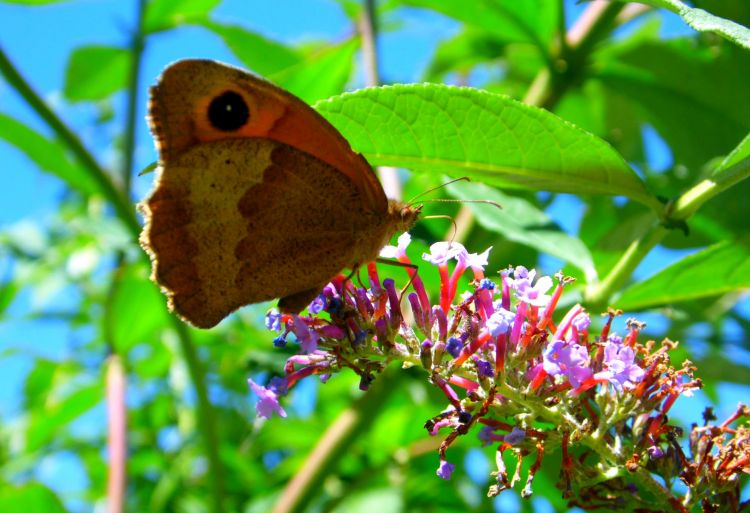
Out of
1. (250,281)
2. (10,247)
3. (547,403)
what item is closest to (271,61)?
(10,247)

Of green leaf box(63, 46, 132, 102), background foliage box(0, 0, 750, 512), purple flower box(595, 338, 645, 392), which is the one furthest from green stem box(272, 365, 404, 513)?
green leaf box(63, 46, 132, 102)

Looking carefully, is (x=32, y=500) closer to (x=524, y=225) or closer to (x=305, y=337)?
(x=305, y=337)

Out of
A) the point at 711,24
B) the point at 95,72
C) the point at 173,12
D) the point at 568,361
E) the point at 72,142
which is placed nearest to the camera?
the point at 711,24

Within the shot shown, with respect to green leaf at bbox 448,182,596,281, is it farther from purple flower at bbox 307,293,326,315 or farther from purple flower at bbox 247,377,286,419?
purple flower at bbox 247,377,286,419

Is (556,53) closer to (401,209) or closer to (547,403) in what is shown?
(401,209)

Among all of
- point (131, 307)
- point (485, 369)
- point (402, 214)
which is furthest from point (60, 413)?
point (485, 369)

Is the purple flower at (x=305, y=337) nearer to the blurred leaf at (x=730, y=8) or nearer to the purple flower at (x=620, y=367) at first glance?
the purple flower at (x=620, y=367)

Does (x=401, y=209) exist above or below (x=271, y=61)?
above
